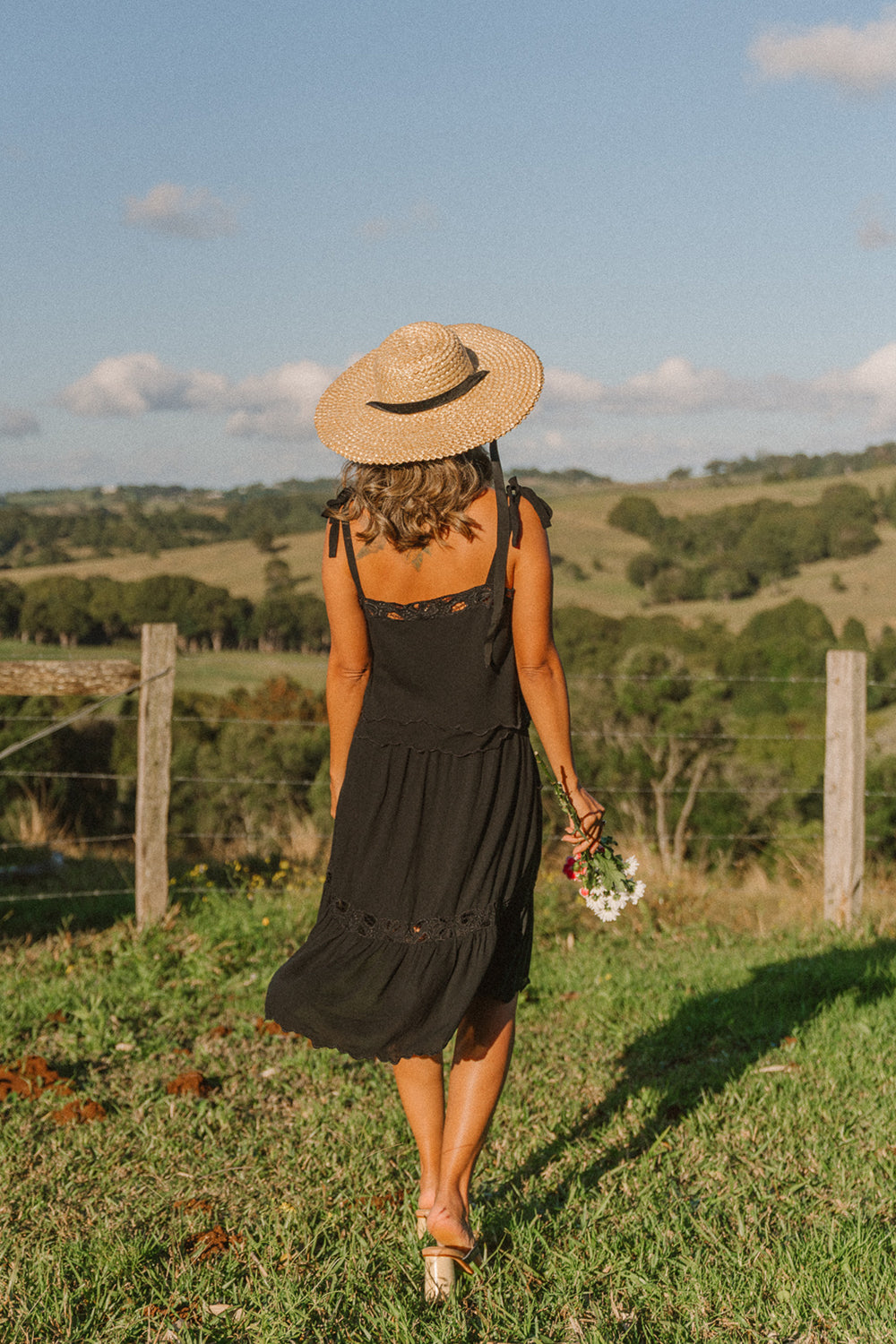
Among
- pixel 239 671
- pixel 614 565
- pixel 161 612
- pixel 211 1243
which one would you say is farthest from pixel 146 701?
pixel 614 565

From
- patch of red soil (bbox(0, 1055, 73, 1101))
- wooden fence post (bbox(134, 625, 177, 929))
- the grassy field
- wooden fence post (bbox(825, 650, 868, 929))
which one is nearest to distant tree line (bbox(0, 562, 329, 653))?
the grassy field

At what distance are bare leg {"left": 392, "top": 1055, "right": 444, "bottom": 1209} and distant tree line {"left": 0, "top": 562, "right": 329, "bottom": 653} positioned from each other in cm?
2497

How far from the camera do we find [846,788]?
19.1ft

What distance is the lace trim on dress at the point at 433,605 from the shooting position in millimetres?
2334

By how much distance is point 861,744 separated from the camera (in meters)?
5.82

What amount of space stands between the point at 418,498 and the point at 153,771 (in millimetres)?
3529

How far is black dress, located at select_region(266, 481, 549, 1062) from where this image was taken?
7.73ft

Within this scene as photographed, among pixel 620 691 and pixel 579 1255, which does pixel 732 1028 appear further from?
pixel 620 691

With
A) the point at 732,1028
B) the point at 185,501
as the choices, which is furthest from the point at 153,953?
the point at 185,501

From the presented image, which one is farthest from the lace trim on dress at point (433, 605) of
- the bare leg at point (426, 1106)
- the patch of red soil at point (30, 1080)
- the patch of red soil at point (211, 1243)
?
the patch of red soil at point (30, 1080)

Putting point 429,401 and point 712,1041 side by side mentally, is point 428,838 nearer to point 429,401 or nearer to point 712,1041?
point 429,401

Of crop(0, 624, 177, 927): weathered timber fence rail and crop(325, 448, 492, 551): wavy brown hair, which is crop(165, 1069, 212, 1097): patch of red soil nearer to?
crop(0, 624, 177, 927): weathered timber fence rail

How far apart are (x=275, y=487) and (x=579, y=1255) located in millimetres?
25464

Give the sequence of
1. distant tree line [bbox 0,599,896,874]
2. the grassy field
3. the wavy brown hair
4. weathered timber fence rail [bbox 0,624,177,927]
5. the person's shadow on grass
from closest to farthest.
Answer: the wavy brown hair → the person's shadow on grass → weathered timber fence rail [bbox 0,624,177,927] → distant tree line [bbox 0,599,896,874] → the grassy field
